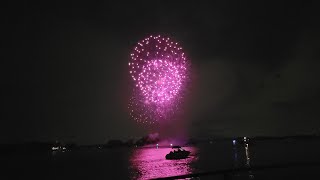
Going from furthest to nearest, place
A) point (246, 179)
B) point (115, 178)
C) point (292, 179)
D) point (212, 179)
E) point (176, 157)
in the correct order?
point (176, 157)
point (115, 178)
point (212, 179)
point (246, 179)
point (292, 179)

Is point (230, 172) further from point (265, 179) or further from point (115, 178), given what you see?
point (115, 178)

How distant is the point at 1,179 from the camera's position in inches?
3839

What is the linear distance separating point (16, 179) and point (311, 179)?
82739 millimetres

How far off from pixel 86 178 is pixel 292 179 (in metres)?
58.6

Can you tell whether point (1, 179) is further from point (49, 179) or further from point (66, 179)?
point (66, 179)

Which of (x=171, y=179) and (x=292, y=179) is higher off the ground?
(x=171, y=179)

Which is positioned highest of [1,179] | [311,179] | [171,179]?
[171,179]

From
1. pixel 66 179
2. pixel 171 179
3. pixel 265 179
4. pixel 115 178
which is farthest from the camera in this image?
pixel 66 179

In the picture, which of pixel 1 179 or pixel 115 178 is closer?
pixel 115 178

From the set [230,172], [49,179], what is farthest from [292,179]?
[49,179]

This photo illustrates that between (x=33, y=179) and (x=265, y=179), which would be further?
Result: (x=33, y=179)

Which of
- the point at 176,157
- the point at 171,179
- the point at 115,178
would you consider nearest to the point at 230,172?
the point at 171,179

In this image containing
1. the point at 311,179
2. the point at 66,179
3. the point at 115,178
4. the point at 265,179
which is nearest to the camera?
the point at 311,179

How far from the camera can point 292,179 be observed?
3244cm
